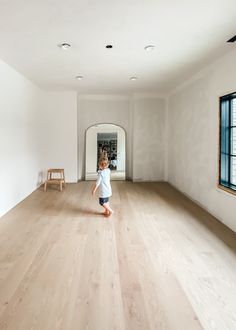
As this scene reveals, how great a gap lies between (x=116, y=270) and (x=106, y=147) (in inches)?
244

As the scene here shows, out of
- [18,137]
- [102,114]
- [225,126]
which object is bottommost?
[18,137]

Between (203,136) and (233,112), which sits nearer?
(233,112)

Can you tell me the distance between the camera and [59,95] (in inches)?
269

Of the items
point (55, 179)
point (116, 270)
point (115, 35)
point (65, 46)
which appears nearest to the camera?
point (116, 270)

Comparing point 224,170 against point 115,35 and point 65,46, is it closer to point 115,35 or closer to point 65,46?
point 115,35

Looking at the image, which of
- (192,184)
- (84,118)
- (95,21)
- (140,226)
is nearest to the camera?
(95,21)

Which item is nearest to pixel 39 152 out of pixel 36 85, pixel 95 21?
pixel 36 85

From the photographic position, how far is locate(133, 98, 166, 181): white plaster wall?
719 cm

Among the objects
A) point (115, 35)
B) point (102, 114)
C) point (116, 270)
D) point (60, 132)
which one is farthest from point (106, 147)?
point (116, 270)

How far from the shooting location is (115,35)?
305 cm

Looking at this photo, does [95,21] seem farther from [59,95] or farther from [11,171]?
[59,95]

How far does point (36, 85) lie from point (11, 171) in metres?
2.61

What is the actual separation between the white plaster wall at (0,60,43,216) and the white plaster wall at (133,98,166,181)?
2.80m

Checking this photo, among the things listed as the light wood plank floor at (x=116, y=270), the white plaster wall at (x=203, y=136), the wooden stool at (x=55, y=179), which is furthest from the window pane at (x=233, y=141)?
the wooden stool at (x=55, y=179)
